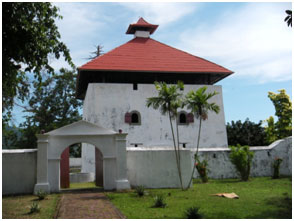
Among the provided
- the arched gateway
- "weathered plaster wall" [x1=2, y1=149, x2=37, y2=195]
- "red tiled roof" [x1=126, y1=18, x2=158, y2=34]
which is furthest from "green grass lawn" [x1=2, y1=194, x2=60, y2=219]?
"red tiled roof" [x1=126, y1=18, x2=158, y2=34]

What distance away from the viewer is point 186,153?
1259cm

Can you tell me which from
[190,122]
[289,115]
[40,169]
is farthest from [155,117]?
[289,115]

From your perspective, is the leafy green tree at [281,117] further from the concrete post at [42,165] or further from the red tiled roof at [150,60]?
the concrete post at [42,165]

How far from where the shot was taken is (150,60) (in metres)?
19.4

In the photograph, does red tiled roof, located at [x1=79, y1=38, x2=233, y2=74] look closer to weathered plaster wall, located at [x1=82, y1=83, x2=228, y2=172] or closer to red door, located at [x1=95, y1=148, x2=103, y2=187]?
weathered plaster wall, located at [x1=82, y1=83, x2=228, y2=172]

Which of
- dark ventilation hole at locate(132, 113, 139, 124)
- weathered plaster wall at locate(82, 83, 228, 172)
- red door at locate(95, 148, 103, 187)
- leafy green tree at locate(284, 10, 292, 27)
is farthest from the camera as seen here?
dark ventilation hole at locate(132, 113, 139, 124)

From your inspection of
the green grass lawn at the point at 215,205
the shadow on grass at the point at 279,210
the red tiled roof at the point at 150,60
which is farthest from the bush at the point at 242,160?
the red tiled roof at the point at 150,60

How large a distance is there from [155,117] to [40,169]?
8.48m

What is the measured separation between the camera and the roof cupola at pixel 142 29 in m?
22.5

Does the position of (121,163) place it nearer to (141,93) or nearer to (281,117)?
(141,93)

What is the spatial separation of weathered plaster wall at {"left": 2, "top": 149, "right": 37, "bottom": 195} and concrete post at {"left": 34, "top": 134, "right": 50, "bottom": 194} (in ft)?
1.07

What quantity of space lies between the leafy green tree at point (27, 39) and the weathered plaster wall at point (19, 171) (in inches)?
175

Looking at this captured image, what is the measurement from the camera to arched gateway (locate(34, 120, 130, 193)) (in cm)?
1143

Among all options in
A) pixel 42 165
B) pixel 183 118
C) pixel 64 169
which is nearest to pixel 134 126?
pixel 183 118
